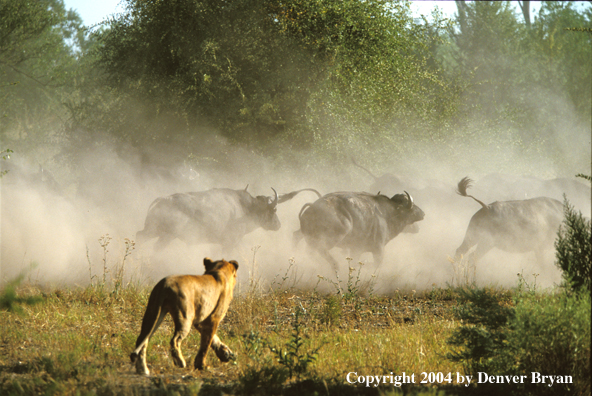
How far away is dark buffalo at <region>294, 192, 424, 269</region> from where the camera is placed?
424 inches

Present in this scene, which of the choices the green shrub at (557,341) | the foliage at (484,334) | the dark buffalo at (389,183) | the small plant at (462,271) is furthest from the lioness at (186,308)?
the dark buffalo at (389,183)

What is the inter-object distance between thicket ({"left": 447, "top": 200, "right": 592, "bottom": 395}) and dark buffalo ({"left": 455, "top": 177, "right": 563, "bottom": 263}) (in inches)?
260

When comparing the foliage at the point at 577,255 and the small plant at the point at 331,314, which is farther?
the small plant at the point at 331,314

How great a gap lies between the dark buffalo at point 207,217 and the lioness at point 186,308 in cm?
596

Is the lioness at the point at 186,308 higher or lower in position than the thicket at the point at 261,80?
lower

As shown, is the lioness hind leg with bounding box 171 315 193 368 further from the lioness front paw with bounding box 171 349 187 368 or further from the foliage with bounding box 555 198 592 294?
the foliage with bounding box 555 198 592 294

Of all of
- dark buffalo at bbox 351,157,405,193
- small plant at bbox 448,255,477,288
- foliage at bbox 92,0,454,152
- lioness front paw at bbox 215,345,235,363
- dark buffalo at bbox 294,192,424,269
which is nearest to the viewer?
lioness front paw at bbox 215,345,235,363

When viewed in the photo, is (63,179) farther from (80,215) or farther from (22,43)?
(80,215)

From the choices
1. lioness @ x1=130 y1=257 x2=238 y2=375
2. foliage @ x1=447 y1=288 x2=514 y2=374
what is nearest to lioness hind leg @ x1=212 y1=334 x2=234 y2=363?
lioness @ x1=130 y1=257 x2=238 y2=375

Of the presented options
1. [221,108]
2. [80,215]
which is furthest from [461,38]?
[80,215]

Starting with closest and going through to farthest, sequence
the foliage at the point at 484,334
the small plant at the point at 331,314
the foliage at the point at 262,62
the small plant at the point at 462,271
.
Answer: the foliage at the point at 484,334 → the small plant at the point at 331,314 → the small plant at the point at 462,271 → the foliage at the point at 262,62

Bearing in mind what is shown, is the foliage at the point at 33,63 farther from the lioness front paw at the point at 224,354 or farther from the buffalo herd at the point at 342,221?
the lioness front paw at the point at 224,354

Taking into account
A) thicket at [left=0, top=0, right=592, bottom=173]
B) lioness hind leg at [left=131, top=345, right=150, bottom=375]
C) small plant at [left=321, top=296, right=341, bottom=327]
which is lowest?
lioness hind leg at [left=131, top=345, right=150, bottom=375]

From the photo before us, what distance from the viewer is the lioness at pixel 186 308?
4410 millimetres
